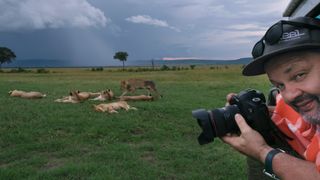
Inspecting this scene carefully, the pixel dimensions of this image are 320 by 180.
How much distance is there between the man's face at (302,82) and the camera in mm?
1708

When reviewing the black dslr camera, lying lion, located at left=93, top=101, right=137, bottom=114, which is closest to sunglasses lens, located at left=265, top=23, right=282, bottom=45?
the black dslr camera

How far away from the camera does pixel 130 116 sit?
10312 mm

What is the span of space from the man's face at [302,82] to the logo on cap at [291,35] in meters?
0.07

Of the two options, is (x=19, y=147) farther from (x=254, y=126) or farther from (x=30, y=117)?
(x=254, y=126)

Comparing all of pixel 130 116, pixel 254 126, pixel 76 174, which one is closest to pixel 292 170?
pixel 254 126

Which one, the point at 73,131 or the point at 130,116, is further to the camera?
the point at 130,116

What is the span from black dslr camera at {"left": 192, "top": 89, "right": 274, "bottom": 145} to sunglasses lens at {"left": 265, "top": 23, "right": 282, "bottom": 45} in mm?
313

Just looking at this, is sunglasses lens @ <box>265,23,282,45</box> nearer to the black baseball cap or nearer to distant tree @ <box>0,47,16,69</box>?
the black baseball cap

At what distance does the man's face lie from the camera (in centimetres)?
171

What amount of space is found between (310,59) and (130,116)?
8679 mm

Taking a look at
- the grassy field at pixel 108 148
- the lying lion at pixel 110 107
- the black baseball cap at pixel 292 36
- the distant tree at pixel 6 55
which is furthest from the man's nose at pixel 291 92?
the distant tree at pixel 6 55

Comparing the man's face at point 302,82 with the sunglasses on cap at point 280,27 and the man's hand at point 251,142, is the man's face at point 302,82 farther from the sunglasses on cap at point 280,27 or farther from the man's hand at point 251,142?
the man's hand at point 251,142

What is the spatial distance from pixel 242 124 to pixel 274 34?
397mm

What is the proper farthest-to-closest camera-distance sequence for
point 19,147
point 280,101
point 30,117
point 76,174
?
1. point 30,117
2. point 19,147
3. point 76,174
4. point 280,101
